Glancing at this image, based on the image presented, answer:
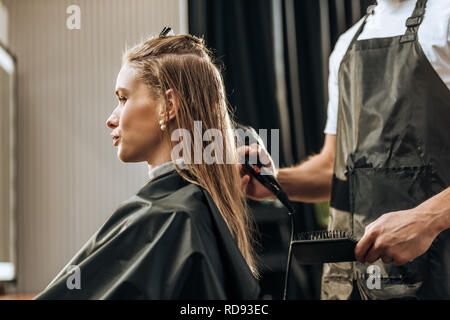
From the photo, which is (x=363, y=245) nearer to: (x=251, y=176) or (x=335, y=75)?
(x=251, y=176)

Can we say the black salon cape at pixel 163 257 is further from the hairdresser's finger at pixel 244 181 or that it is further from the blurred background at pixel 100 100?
the blurred background at pixel 100 100

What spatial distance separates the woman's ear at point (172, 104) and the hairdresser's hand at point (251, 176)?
21cm

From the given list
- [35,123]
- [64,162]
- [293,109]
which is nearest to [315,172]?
[293,109]

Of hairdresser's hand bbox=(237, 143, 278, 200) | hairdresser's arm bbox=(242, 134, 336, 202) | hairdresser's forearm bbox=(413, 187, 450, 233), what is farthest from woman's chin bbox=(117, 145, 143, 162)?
hairdresser's forearm bbox=(413, 187, 450, 233)

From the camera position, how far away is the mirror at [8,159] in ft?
9.45

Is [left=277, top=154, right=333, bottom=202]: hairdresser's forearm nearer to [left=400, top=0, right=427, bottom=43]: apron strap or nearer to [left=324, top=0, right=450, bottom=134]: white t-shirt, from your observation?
[left=324, top=0, right=450, bottom=134]: white t-shirt

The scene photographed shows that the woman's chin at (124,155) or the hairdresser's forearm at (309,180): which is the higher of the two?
the woman's chin at (124,155)

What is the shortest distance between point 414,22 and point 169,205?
2.81 ft

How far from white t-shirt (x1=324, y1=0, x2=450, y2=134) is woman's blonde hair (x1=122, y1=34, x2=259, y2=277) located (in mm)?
482

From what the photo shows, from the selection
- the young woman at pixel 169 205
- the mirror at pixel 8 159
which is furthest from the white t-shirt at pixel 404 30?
the mirror at pixel 8 159

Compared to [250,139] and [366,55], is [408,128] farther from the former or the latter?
[250,139]

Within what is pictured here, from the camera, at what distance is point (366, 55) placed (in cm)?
138

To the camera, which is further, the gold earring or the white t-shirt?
the white t-shirt

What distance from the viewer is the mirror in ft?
9.45
